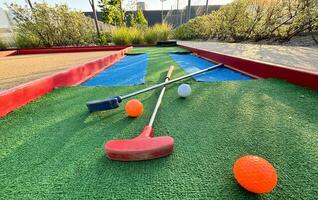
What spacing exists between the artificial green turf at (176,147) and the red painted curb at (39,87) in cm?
8

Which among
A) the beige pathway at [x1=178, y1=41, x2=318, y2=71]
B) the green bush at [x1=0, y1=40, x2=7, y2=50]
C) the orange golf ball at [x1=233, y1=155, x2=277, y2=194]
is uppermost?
the orange golf ball at [x1=233, y1=155, x2=277, y2=194]

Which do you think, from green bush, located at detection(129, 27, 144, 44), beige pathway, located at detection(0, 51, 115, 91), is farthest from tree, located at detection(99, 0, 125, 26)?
beige pathway, located at detection(0, 51, 115, 91)

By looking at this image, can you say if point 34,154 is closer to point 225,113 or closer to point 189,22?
point 225,113

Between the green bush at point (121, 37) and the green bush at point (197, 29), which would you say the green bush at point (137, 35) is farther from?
the green bush at point (197, 29)

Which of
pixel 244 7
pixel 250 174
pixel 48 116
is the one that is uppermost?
pixel 244 7

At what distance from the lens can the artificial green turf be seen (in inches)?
24.7

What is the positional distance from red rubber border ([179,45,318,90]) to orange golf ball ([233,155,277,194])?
4.07ft

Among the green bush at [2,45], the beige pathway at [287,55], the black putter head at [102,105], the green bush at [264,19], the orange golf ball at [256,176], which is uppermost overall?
the green bush at [264,19]

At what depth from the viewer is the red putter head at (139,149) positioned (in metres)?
0.77

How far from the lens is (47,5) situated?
28.9 feet

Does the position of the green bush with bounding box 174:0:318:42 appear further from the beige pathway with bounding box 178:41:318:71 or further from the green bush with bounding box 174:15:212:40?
the beige pathway with bounding box 178:41:318:71

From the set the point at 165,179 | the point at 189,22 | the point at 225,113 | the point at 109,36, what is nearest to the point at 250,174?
the point at 165,179

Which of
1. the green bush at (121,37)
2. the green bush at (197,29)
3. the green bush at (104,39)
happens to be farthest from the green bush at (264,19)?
the green bush at (104,39)

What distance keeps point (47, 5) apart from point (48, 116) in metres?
10.1
